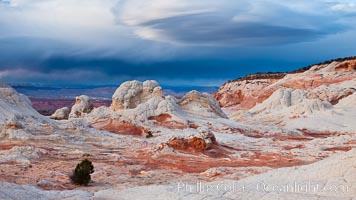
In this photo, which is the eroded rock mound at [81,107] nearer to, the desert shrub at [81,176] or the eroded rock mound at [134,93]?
the eroded rock mound at [134,93]

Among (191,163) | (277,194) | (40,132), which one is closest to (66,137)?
(40,132)

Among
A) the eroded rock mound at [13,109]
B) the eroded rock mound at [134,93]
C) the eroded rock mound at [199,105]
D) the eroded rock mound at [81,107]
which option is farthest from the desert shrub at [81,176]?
the eroded rock mound at [81,107]

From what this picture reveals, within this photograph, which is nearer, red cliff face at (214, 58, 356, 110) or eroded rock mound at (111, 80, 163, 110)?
eroded rock mound at (111, 80, 163, 110)

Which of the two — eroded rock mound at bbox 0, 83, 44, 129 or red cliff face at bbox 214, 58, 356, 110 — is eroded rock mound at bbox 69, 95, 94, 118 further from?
red cliff face at bbox 214, 58, 356, 110

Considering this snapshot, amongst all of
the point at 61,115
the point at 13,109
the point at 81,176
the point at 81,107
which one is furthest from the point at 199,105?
the point at 81,176

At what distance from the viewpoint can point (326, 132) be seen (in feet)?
129

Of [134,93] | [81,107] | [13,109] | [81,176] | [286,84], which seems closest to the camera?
[81,176]

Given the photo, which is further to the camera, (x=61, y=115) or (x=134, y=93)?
(x=61, y=115)

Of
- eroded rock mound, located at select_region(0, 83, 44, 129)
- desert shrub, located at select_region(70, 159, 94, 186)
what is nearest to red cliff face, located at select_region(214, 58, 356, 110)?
eroded rock mound, located at select_region(0, 83, 44, 129)

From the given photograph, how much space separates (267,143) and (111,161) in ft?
39.9

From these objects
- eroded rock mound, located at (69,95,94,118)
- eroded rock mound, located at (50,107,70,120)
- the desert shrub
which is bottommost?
the desert shrub

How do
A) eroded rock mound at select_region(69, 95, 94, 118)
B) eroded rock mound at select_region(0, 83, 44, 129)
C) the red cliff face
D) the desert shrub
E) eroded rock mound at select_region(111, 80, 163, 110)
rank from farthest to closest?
the red cliff face
eroded rock mound at select_region(69, 95, 94, 118)
eroded rock mound at select_region(111, 80, 163, 110)
eroded rock mound at select_region(0, 83, 44, 129)
the desert shrub

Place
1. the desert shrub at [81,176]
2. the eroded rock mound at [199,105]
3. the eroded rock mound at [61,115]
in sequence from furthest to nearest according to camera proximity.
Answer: the eroded rock mound at [61,115]
the eroded rock mound at [199,105]
the desert shrub at [81,176]

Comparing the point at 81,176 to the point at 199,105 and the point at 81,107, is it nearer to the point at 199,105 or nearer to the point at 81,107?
the point at 199,105
